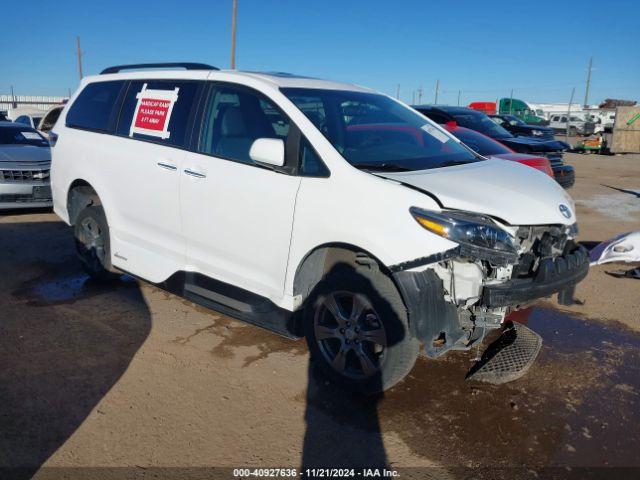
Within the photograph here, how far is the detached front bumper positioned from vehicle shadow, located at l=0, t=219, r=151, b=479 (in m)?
2.45

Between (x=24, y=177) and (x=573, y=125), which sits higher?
(x=573, y=125)

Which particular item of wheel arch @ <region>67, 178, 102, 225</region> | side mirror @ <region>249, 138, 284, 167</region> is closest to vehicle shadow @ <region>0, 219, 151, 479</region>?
wheel arch @ <region>67, 178, 102, 225</region>

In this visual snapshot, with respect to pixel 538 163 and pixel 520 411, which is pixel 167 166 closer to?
pixel 520 411

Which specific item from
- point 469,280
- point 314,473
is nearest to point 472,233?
point 469,280

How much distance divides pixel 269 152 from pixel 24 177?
671 cm

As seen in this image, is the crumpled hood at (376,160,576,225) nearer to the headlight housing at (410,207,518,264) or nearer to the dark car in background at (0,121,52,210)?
the headlight housing at (410,207,518,264)

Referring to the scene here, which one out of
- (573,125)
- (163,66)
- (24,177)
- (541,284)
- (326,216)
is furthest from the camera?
(573,125)

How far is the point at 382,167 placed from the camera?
11.6 feet

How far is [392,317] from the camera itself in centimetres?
322

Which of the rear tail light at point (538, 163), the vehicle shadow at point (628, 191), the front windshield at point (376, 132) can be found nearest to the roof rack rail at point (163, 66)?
the front windshield at point (376, 132)

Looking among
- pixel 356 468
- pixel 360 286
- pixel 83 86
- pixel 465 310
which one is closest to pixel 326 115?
pixel 360 286

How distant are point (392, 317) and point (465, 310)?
1.43 feet

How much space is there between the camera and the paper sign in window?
4395 millimetres

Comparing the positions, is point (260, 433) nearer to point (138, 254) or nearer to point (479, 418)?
point (479, 418)
